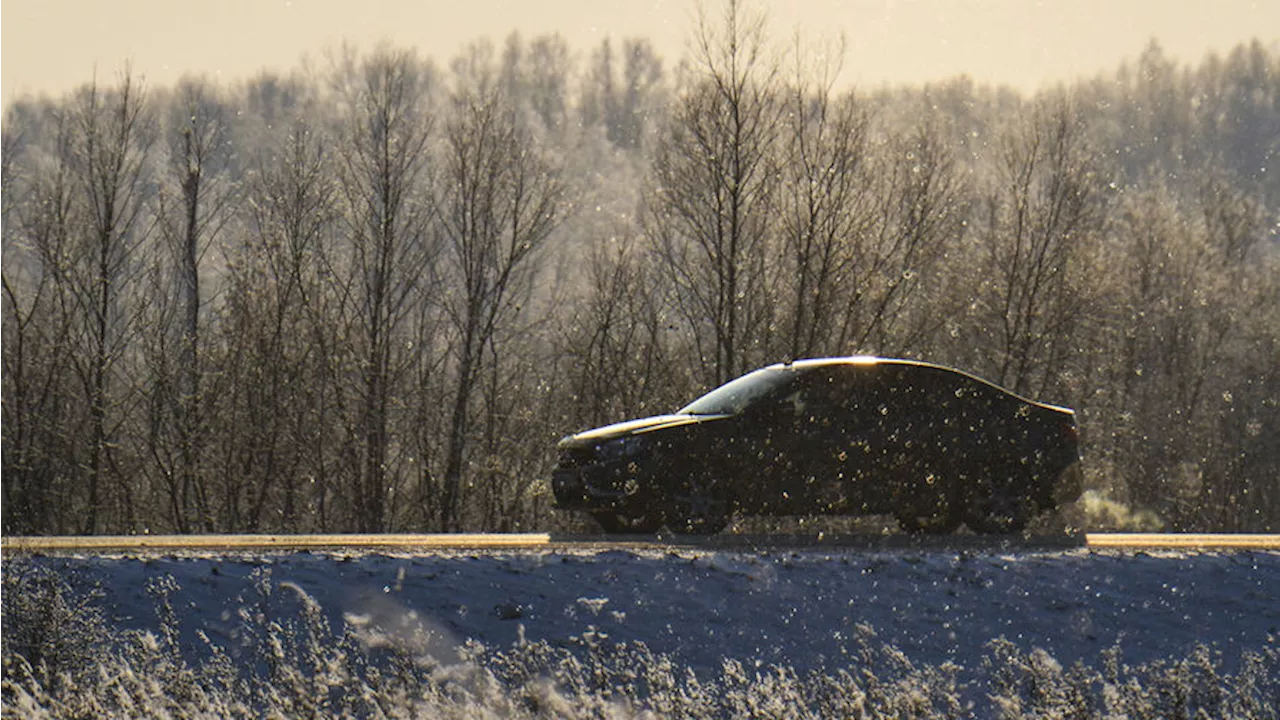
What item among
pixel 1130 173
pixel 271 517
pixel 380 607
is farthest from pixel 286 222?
pixel 1130 173

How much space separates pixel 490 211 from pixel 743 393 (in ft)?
74.6

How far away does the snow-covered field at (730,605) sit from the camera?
1010 centimetres

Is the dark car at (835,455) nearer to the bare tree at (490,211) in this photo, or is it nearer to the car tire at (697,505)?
the car tire at (697,505)

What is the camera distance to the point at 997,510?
49.1ft

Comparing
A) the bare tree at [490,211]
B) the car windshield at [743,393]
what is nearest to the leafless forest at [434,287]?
the bare tree at [490,211]

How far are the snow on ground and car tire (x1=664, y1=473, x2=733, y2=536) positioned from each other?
60.9 inches

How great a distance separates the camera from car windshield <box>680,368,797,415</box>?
1444 cm

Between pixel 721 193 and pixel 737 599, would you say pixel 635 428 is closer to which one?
pixel 737 599

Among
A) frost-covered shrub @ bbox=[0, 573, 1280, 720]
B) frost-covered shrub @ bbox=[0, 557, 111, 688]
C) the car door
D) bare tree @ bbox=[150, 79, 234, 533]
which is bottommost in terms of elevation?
frost-covered shrub @ bbox=[0, 573, 1280, 720]

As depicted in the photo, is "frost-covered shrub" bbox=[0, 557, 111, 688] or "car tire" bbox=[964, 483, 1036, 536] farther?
"car tire" bbox=[964, 483, 1036, 536]

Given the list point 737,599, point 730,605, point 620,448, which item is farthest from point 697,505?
point 730,605

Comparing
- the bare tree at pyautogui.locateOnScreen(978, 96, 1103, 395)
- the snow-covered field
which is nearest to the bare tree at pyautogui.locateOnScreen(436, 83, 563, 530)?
the bare tree at pyautogui.locateOnScreen(978, 96, 1103, 395)

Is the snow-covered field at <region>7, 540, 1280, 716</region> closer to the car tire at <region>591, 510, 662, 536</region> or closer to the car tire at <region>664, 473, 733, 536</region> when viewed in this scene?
the car tire at <region>664, 473, 733, 536</region>

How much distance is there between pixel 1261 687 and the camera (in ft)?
35.5
